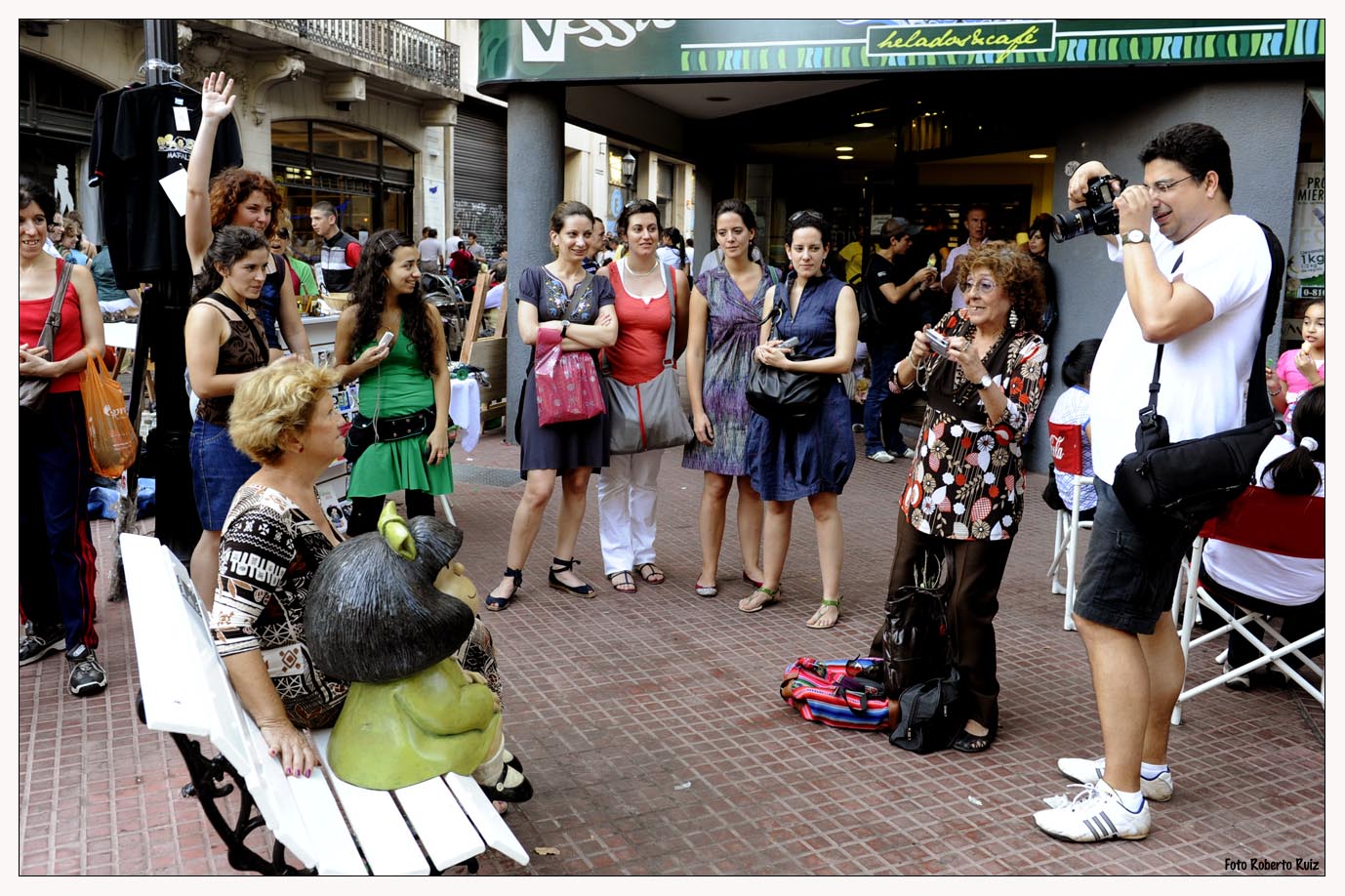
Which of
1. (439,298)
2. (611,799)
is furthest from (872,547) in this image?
(439,298)

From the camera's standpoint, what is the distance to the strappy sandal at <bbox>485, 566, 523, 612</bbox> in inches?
216

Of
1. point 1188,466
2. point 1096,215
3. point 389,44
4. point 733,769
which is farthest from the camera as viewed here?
point 389,44

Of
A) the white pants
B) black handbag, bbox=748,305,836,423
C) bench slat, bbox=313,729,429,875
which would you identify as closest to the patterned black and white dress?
bench slat, bbox=313,729,429,875

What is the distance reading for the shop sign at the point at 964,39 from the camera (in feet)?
25.3

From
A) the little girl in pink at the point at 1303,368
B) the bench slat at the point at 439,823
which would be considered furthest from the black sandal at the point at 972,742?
the bench slat at the point at 439,823

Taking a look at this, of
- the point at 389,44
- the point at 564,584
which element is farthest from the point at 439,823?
the point at 389,44

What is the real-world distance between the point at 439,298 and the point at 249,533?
994 cm

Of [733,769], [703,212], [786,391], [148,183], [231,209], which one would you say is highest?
[703,212]

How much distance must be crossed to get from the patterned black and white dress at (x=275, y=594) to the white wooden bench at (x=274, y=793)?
4.1 inches

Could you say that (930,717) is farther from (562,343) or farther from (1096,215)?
(562,343)

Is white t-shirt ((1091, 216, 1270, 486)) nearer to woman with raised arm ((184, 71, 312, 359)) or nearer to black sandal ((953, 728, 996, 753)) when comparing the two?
black sandal ((953, 728, 996, 753))

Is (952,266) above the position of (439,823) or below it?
above

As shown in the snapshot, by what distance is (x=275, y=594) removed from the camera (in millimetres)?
2771

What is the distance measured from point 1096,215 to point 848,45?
525 centimetres
